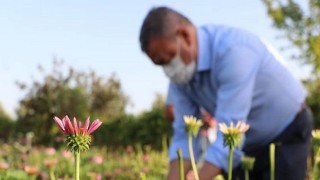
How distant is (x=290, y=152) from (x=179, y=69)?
2.08 feet

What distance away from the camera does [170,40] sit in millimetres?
2547

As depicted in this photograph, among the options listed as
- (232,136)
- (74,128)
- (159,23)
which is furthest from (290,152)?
(74,128)

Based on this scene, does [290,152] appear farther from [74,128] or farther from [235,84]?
[74,128]

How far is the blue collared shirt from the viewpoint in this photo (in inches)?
98.8

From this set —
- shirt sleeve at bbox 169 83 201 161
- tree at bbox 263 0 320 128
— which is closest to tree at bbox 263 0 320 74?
tree at bbox 263 0 320 128

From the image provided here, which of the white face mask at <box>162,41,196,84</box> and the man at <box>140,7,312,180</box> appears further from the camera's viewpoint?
the white face mask at <box>162,41,196,84</box>

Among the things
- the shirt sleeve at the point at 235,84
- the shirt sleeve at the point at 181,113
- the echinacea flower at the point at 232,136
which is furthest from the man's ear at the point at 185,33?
the echinacea flower at the point at 232,136

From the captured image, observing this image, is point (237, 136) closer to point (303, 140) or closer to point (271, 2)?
point (303, 140)

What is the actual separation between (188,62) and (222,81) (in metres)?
0.23

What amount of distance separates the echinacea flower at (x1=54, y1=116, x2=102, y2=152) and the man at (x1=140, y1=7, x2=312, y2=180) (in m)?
1.44

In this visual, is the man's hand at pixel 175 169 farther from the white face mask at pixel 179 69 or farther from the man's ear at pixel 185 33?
the man's ear at pixel 185 33

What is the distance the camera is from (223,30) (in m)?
2.84

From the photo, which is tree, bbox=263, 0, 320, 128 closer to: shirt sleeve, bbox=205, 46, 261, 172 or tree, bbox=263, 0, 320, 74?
tree, bbox=263, 0, 320, 74

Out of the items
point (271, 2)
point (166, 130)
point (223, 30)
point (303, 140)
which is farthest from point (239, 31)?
point (271, 2)
